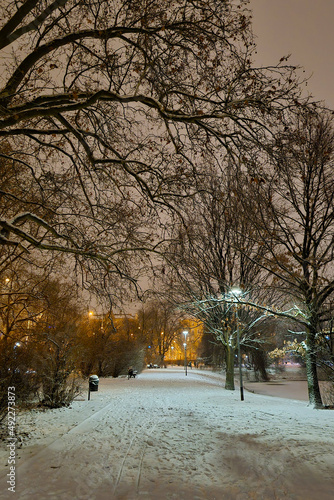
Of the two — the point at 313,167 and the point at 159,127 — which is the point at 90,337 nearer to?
the point at 313,167

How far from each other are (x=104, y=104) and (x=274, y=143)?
3812mm

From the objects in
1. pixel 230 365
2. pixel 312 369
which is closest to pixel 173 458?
pixel 312 369

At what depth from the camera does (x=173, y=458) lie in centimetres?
570

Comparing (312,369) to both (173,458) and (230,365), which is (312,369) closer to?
(230,365)

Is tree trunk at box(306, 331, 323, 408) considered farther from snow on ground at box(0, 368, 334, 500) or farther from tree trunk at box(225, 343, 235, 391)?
tree trunk at box(225, 343, 235, 391)

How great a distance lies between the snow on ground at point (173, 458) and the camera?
4.37 m

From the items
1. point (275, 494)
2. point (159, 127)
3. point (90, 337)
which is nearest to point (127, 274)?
point (159, 127)

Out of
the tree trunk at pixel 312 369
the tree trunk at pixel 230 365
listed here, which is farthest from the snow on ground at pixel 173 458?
the tree trunk at pixel 230 365

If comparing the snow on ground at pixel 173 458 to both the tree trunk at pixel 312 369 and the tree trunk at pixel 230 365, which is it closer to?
the tree trunk at pixel 312 369

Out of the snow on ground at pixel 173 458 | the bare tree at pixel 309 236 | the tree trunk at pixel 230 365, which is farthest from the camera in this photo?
the tree trunk at pixel 230 365

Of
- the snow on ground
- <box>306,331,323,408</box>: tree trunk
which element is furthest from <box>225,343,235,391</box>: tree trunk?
the snow on ground

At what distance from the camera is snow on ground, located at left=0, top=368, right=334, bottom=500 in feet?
14.3

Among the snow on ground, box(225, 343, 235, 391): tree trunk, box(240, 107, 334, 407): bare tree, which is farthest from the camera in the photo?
box(225, 343, 235, 391): tree trunk

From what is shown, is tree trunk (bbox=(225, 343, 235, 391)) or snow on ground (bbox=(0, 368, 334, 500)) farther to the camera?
tree trunk (bbox=(225, 343, 235, 391))
